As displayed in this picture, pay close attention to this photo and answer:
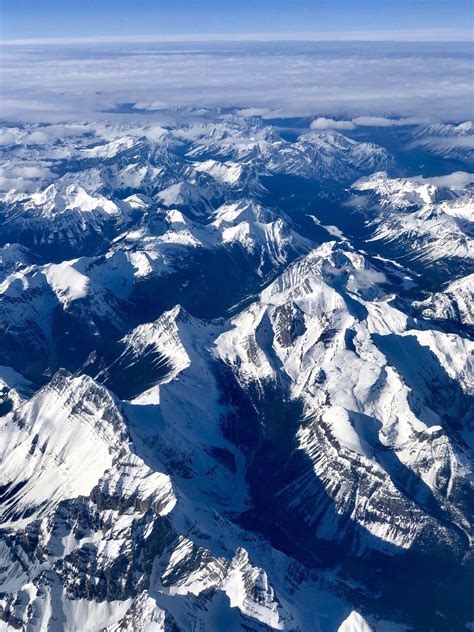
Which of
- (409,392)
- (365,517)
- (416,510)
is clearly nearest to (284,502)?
(365,517)

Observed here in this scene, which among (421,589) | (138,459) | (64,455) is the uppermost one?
(138,459)

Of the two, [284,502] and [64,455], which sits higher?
[64,455]

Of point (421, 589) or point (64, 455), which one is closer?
point (421, 589)

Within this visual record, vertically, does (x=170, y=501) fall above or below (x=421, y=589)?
above

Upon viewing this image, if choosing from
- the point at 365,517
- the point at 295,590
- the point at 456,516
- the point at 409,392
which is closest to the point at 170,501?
the point at 295,590

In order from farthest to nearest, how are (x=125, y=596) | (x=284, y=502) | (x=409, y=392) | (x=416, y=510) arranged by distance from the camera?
(x=409, y=392)
(x=284, y=502)
(x=416, y=510)
(x=125, y=596)

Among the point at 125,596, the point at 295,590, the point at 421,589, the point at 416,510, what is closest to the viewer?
the point at 125,596

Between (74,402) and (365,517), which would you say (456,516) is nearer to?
(365,517)

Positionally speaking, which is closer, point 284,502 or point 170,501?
point 170,501

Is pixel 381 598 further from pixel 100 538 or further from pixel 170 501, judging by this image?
pixel 100 538
